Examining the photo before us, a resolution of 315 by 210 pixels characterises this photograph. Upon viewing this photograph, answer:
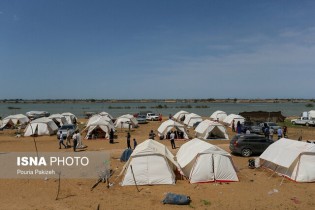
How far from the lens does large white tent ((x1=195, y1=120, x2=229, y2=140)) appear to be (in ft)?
105

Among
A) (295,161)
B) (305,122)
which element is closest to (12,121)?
(295,161)

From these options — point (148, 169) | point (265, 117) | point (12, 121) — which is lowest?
point (12, 121)

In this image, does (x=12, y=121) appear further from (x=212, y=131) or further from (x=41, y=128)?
(x=212, y=131)

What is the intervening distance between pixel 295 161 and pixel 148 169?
301 inches

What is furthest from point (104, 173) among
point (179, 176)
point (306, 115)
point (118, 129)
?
point (306, 115)

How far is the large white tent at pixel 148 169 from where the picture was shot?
51.2ft

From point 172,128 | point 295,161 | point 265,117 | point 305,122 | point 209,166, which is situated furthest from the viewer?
point 265,117

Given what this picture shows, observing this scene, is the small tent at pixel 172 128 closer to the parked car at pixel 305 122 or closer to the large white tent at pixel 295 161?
the large white tent at pixel 295 161

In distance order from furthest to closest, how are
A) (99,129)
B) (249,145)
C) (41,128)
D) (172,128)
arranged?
(41,128) < (99,129) < (172,128) < (249,145)

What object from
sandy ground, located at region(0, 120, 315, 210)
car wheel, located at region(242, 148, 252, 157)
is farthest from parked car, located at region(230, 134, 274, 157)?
sandy ground, located at region(0, 120, 315, 210)

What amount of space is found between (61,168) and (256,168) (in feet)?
38.3

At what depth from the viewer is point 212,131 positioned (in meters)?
33.0

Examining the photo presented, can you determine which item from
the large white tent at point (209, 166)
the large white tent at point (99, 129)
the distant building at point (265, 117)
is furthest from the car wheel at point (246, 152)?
the distant building at point (265, 117)

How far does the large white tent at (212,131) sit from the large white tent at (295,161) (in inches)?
550
